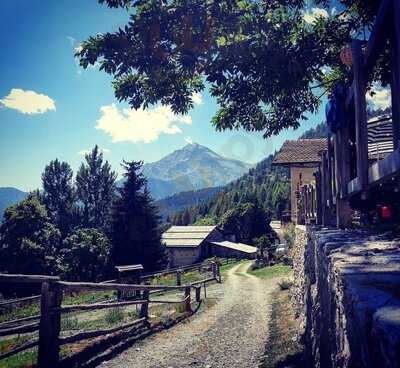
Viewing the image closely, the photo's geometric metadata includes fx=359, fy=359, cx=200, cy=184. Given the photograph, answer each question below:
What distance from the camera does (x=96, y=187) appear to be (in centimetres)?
6506

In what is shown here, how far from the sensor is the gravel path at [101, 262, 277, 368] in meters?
7.13

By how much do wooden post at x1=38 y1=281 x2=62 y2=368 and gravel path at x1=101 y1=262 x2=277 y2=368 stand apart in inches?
40.4

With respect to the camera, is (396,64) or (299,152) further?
(299,152)

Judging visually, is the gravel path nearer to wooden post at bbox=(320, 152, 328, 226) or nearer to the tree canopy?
wooden post at bbox=(320, 152, 328, 226)

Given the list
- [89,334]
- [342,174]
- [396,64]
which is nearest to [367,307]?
[396,64]

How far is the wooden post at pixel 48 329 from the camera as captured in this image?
6664 millimetres

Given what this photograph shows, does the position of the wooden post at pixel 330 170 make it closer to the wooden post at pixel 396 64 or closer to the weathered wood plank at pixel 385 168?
the weathered wood plank at pixel 385 168

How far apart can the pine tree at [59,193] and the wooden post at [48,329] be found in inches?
2240

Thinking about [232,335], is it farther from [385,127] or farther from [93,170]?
[93,170]

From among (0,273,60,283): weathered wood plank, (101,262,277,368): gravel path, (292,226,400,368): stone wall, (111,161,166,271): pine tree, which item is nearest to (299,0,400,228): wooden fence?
(292,226,400,368): stone wall

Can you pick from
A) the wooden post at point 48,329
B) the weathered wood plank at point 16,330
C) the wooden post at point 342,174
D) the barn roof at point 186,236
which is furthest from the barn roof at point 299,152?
the barn roof at point 186,236

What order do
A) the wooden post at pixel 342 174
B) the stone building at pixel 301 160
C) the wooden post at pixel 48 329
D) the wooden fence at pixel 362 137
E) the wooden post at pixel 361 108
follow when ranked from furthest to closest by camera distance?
the stone building at pixel 301 160 → the wooden post at pixel 48 329 → the wooden post at pixel 342 174 → the wooden post at pixel 361 108 → the wooden fence at pixel 362 137

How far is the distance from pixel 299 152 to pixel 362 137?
1014 inches

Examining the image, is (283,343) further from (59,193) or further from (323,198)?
(59,193)
